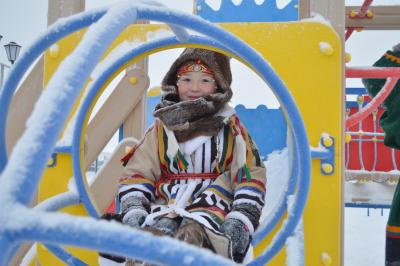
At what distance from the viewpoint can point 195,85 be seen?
133 centimetres

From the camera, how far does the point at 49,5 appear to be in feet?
4.55

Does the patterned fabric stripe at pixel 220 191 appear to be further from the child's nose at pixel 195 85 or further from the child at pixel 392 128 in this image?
the child at pixel 392 128

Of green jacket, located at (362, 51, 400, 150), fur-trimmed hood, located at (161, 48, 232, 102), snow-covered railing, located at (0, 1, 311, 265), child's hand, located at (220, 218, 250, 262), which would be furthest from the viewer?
green jacket, located at (362, 51, 400, 150)

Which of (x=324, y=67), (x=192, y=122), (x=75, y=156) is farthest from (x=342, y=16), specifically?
(x=75, y=156)

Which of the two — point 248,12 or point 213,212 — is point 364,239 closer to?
point 248,12

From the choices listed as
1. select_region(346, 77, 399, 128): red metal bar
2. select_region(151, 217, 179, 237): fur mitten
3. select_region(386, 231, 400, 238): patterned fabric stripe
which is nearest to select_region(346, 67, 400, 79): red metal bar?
select_region(346, 77, 399, 128): red metal bar

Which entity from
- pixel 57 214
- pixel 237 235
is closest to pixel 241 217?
pixel 237 235

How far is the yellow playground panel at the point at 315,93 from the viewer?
1.15m

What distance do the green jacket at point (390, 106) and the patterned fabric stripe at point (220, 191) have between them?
1.02 meters

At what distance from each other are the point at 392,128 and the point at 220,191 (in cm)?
106

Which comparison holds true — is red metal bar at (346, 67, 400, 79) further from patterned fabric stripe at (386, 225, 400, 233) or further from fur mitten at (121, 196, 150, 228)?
fur mitten at (121, 196, 150, 228)

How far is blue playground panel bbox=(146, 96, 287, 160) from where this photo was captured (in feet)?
7.05

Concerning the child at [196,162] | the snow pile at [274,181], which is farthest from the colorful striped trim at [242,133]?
the snow pile at [274,181]

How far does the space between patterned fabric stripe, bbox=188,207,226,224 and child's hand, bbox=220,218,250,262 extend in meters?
0.02
